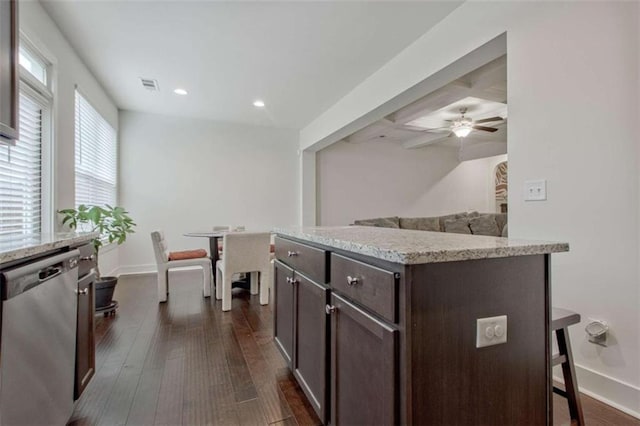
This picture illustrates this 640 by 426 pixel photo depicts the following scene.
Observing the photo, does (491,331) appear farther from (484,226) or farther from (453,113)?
(484,226)

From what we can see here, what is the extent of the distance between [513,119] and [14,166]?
366 centimetres

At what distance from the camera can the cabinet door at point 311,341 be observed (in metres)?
1.34

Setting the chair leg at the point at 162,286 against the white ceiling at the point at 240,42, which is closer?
the white ceiling at the point at 240,42

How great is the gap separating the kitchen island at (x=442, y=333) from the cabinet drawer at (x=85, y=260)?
50.7 inches

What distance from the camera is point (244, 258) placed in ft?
11.0

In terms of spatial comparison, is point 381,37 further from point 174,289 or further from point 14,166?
point 174,289

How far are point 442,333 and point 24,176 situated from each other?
128 inches

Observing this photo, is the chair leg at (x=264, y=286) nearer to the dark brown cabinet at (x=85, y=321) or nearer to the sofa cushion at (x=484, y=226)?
the dark brown cabinet at (x=85, y=321)

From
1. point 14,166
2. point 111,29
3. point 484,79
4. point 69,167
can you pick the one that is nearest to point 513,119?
point 484,79

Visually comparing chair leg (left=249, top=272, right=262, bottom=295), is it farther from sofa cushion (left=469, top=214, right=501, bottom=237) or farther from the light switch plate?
sofa cushion (left=469, top=214, right=501, bottom=237)

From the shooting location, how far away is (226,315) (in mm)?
3080

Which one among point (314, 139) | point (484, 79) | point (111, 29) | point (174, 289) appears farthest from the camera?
point (314, 139)

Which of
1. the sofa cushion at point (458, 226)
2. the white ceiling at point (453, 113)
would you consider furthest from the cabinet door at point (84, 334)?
the sofa cushion at point (458, 226)

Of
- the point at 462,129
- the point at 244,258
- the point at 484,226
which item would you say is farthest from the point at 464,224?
the point at 244,258
